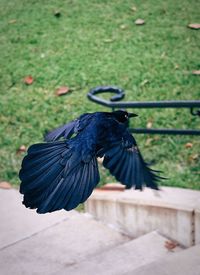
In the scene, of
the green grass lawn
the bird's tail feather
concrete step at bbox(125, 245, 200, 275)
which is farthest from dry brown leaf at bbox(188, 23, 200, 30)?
concrete step at bbox(125, 245, 200, 275)

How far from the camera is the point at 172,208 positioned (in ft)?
12.5

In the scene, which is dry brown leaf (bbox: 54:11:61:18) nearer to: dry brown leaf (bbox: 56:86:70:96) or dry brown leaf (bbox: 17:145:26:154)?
dry brown leaf (bbox: 56:86:70:96)

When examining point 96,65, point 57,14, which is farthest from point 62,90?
point 57,14

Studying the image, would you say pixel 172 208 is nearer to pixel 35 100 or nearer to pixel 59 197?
pixel 59 197

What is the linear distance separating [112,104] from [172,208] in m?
1.29

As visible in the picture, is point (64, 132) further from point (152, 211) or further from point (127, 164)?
point (152, 211)

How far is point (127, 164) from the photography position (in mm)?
3354

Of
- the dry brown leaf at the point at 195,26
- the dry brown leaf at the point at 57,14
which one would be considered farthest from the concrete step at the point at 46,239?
the dry brown leaf at the point at 57,14

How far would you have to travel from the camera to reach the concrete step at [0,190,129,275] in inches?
146

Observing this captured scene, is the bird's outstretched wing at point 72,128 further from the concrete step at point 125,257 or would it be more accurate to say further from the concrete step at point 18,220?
the concrete step at point 125,257

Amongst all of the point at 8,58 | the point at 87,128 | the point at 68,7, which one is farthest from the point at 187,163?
the point at 68,7

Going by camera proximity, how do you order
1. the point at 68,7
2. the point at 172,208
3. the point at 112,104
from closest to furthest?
the point at 172,208
the point at 112,104
the point at 68,7

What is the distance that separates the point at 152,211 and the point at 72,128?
0.98 m

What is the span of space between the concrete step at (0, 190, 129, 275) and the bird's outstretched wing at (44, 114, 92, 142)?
80 cm
